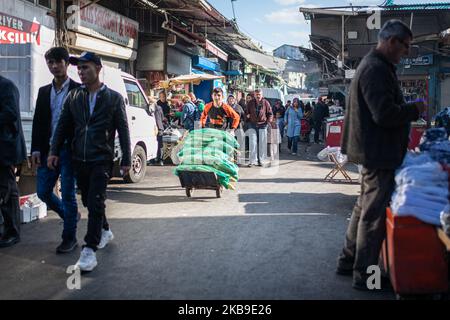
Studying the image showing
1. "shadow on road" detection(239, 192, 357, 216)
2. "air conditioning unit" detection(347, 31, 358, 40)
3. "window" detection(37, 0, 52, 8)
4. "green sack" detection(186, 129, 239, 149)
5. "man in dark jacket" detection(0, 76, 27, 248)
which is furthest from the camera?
"air conditioning unit" detection(347, 31, 358, 40)

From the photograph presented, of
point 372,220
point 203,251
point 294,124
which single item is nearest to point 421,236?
point 372,220

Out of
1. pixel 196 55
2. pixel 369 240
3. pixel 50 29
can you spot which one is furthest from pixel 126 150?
pixel 196 55

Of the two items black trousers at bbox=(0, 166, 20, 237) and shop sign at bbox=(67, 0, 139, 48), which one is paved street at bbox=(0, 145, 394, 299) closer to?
black trousers at bbox=(0, 166, 20, 237)

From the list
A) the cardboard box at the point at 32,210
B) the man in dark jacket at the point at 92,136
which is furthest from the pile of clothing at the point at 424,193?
the cardboard box at the point at 32,210

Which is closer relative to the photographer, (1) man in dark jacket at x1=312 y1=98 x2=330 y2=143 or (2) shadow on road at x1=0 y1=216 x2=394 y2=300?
(2) shadow on road at x1=0 y1=216 x2=394 y2=300

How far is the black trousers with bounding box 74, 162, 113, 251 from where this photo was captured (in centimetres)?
452

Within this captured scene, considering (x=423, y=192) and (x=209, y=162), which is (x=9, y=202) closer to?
(x=209, y=162)

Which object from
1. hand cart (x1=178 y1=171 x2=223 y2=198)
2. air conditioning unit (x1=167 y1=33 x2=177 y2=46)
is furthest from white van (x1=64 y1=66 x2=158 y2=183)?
air conditioning unit (x1=167 y1=33 x2=177 y2=46)

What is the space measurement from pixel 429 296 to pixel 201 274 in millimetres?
1849

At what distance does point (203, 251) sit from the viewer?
5.12 metres

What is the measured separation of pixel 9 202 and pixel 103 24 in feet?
35.9

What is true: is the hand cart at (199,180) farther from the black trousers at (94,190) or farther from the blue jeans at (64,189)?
the black trousers at (94,190)

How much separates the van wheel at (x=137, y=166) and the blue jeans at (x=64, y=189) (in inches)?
183
